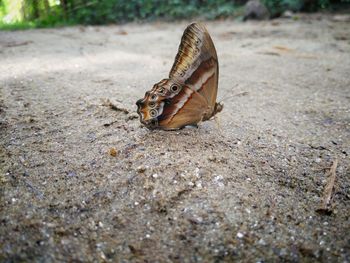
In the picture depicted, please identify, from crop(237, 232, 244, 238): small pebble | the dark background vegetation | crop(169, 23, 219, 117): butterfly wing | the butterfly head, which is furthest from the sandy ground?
the dark background vegetation

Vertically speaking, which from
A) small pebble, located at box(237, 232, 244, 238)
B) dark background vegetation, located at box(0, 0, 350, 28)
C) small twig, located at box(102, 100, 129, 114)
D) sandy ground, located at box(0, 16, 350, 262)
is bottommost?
small pebble, located at box(237, 232, 244, 238)

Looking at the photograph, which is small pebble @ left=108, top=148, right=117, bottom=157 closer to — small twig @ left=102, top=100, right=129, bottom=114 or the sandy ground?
the sandy ground

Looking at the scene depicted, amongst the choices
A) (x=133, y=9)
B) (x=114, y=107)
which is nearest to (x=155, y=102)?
(x=114, y=107)

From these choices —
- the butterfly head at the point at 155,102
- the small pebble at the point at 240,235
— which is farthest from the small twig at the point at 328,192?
the butterfly head at the point at 155,102

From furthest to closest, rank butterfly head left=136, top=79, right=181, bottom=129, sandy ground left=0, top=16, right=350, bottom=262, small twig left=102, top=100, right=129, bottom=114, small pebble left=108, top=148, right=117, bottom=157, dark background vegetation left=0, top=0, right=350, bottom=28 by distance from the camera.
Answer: dark background vegetation left=0, top=0, right=350, bottom=28 → small twig left=102, top=100, right=129, bottom=114 → butterfly head left=136, top=79, right=181, bottom=129 → small pebble left=108, top=148, right=117, bottom=157 → sandy ground left=0, top=16, right=350, bottom=262

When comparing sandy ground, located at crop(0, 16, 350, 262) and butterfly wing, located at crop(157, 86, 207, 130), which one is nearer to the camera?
sandy ground, located at crop(0, 16, 350, 262)

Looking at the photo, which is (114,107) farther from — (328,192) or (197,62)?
(328,192)
